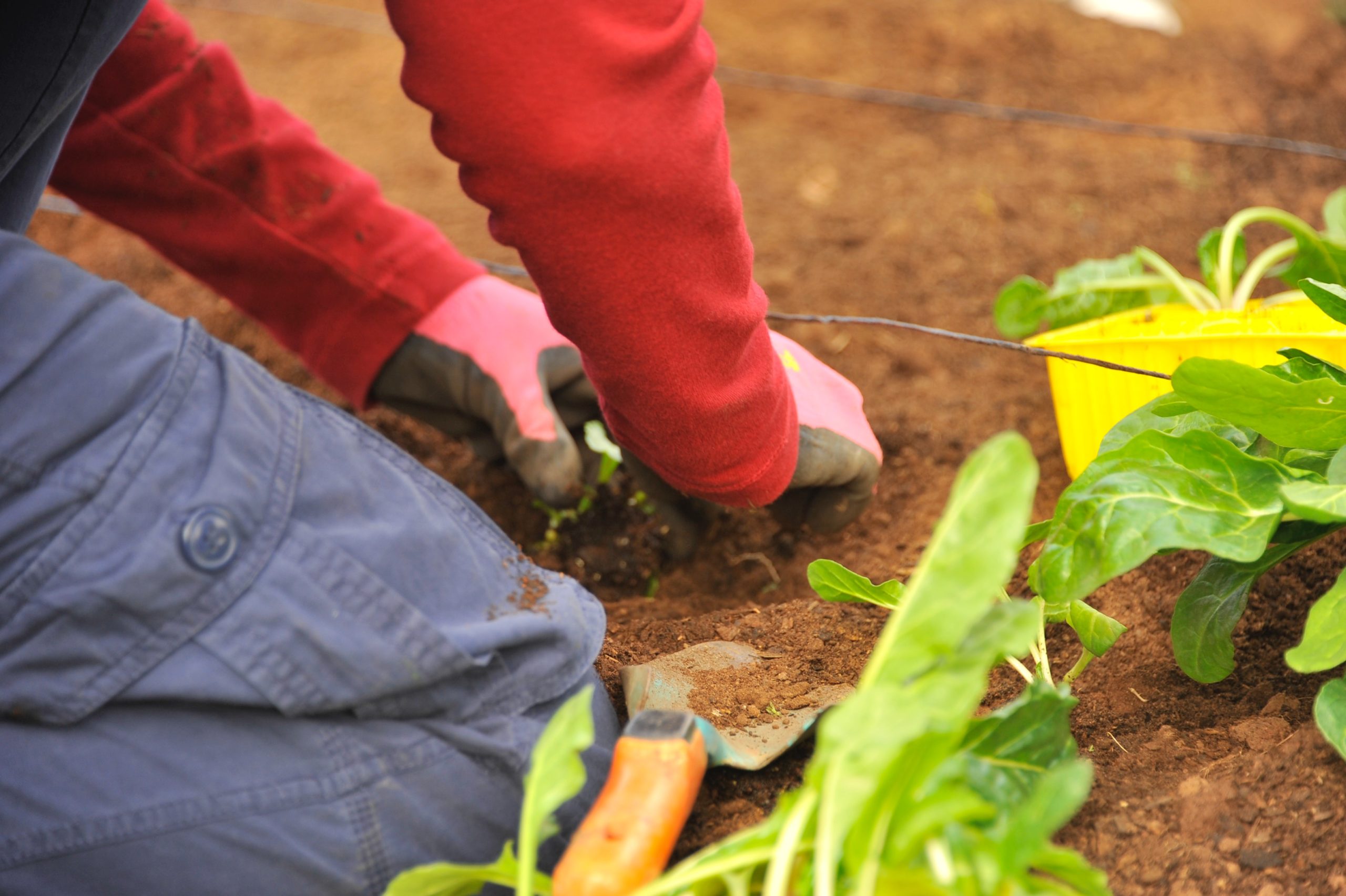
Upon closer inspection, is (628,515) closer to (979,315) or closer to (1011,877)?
(979,315)

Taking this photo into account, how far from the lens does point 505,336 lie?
1.53m

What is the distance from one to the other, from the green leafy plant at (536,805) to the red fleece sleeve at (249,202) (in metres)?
0.98

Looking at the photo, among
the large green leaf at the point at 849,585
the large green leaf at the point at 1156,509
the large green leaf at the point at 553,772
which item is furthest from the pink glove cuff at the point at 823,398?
the large green leaf at the point at 553,772

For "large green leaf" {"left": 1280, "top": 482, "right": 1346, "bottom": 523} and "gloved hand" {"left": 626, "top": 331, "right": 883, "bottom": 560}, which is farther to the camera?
"gloved hand" {"left": 626, "top": 331, "right": 883, "bottom": 560}

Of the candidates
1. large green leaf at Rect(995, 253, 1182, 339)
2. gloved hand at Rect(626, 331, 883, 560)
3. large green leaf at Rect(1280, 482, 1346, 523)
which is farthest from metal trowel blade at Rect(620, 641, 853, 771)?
large green leaf at Rect(995, 253, 1182, 339)

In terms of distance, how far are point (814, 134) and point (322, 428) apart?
208cm

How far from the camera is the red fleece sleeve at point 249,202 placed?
1.50 m

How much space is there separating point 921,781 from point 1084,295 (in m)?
1.04

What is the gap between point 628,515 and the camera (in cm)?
159

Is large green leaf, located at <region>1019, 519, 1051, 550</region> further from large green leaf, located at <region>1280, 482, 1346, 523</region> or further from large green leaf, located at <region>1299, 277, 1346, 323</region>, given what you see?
large green leaf, located at <region>1299, 277, 1346, 323</region>

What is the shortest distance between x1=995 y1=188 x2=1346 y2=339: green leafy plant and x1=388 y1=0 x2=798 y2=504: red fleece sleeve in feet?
2.39

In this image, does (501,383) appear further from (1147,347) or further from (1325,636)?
(1325,636)

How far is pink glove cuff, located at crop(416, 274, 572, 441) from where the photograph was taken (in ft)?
4.79

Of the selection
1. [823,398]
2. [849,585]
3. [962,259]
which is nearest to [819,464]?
[823,398]
